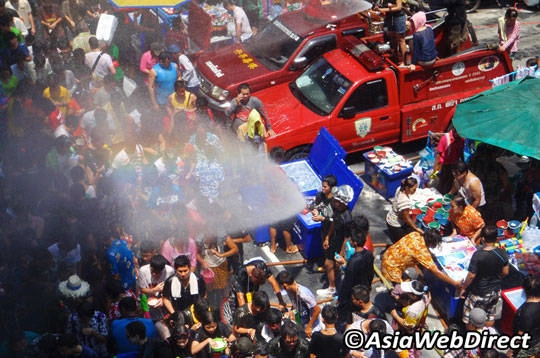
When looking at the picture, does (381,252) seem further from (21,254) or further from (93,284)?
(21,254)

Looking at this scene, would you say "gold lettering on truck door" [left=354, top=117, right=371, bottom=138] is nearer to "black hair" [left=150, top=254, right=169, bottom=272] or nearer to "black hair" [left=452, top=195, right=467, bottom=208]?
"black hair" [left=452, top=195, right=467, bottom=208]

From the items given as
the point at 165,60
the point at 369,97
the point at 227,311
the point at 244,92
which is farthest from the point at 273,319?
the point at 165,60

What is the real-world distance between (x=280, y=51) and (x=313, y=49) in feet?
2.38

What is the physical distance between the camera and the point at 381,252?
1016cm

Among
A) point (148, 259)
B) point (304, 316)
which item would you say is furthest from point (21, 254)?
point (304, 316)

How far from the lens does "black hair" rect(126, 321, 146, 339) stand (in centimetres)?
711

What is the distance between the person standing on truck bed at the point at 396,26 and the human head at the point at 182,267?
6271 millimetres

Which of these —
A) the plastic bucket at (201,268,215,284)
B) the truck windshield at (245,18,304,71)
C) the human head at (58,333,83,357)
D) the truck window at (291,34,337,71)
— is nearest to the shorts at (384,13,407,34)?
the truck window at (291,34,337,71)

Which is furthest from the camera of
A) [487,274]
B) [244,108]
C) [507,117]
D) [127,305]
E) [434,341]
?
[244,108]

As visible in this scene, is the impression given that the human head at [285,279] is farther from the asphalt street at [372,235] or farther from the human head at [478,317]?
the human head at [478,317]

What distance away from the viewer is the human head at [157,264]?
7.93 meters

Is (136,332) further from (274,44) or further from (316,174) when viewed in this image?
(274,44)

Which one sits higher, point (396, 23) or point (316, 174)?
point (396, 23)

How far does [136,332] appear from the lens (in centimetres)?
711
